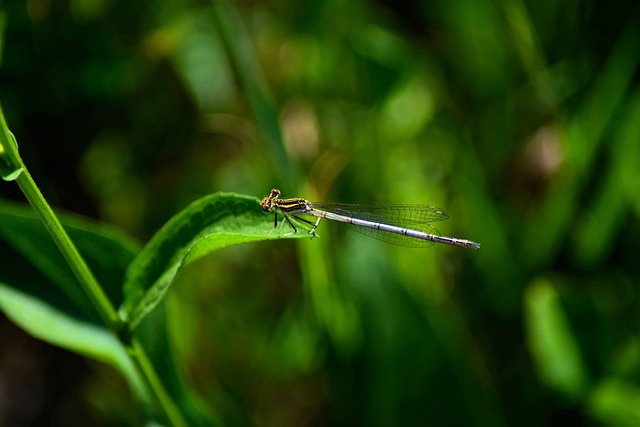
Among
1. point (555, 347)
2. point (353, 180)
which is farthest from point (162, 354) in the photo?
point (353, 180)

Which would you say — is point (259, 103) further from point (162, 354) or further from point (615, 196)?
point (615, 196)

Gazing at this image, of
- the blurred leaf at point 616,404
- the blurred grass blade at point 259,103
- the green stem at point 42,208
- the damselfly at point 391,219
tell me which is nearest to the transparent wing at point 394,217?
the damselfly at point 391,219

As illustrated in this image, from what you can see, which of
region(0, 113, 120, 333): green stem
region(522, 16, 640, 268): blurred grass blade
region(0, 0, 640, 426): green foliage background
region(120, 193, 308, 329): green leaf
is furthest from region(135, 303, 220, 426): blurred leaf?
region(522, 16, 640, 268): blurred grass blade

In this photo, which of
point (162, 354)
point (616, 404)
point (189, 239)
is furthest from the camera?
point (616, 404)

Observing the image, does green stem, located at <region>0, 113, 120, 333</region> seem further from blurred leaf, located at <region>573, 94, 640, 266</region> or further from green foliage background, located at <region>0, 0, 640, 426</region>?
blurred leaf, located at <region>573, 94, 640, 266</region>

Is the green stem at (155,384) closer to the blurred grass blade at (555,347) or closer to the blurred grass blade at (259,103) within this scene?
the blurred grass blade at (259,103)

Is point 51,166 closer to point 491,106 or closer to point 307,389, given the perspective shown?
point 307,389
